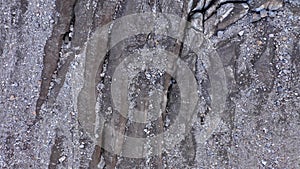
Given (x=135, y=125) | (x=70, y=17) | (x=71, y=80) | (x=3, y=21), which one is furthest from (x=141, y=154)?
(x=3, y=21)

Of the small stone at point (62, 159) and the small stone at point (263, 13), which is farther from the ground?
the small stone at point (263, 13)

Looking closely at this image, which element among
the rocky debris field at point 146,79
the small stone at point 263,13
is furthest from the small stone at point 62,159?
the small stone at point 263,13

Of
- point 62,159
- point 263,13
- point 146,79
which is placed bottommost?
point 62,159

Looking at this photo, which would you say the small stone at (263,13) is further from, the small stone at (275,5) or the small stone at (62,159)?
the small stone at (62,159)

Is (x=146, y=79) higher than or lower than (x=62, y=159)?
higher

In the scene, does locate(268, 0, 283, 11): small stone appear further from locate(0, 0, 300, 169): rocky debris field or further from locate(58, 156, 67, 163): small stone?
locate(58, 156, 67, 163): small stone

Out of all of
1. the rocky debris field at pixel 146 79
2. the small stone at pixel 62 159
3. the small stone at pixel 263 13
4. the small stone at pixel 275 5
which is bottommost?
the small stone at pixel 62 159

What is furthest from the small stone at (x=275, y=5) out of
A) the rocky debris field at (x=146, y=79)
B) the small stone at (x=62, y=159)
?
the small stone at (x=62, y=159)

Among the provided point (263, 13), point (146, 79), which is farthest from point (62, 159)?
point (263, 13)

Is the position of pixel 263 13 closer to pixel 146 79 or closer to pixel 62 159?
pixel 146 79
